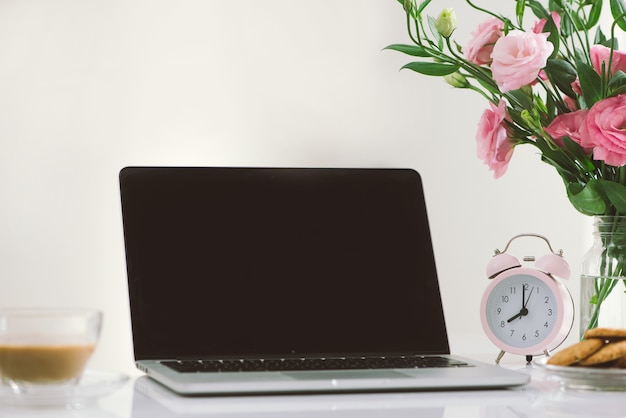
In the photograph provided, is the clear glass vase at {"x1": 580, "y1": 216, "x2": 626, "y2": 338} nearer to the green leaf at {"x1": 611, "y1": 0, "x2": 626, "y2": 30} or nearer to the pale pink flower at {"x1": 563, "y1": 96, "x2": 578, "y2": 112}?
the pale pink flower at {"x1": 563, "y1": 96, "x2": 578, "y2": 112}

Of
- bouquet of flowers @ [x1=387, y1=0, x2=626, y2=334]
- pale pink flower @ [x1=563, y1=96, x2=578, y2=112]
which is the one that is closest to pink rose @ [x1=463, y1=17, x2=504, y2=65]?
bouquet of flowers @ [x1=387, y1=0, x2=626, y2=334]

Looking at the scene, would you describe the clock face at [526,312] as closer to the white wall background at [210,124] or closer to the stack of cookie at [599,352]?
the white wall background at [210,124]

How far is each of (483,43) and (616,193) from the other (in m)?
0.26

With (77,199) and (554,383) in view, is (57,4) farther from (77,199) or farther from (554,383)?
(554,383)

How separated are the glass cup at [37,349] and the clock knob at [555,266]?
717mm

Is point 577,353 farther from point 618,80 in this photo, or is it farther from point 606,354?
point 618,80

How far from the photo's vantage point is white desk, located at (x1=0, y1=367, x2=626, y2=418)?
83 cm

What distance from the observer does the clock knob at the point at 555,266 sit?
1.33 m

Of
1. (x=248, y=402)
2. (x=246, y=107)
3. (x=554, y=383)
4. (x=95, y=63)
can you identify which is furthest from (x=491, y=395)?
(x=95, y=63)

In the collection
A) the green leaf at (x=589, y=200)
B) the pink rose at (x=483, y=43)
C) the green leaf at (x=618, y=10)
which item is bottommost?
the green leaf at (x=589, y=200)

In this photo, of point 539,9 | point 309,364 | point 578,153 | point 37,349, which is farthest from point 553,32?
point 37,349

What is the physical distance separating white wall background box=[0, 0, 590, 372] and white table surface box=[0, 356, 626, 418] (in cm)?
42

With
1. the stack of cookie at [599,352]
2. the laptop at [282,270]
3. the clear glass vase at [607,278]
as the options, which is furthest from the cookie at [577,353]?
the clear glass vase at [607,278]

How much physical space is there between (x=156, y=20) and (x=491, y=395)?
2.49ft
